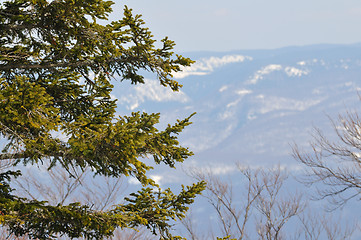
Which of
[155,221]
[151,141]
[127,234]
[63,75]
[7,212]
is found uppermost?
[127,234]

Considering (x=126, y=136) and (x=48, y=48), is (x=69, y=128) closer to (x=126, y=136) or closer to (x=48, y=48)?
(x=126, y=136)

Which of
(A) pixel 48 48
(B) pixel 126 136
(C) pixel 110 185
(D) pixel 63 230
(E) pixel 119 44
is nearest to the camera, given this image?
(B) pixel 126 136

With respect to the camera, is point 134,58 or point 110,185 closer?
point 134,58

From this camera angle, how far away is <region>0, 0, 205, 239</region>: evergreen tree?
5.29 m

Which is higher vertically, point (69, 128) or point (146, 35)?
point (146, 35)

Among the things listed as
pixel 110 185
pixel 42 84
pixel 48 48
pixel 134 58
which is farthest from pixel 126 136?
pixel 110 185

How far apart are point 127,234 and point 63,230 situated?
11.7 meters

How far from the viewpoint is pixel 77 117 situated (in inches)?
233

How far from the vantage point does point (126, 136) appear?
16.9ft

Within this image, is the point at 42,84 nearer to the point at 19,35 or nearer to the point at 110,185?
the point at 19,35

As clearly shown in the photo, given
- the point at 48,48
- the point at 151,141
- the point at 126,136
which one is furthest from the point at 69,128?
the point at 48,48

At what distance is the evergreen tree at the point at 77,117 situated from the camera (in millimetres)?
5293

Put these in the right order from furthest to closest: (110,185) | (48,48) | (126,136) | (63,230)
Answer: (110,185) < (48,48) < (63,230) < (126,136)

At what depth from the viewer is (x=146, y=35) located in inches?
251
